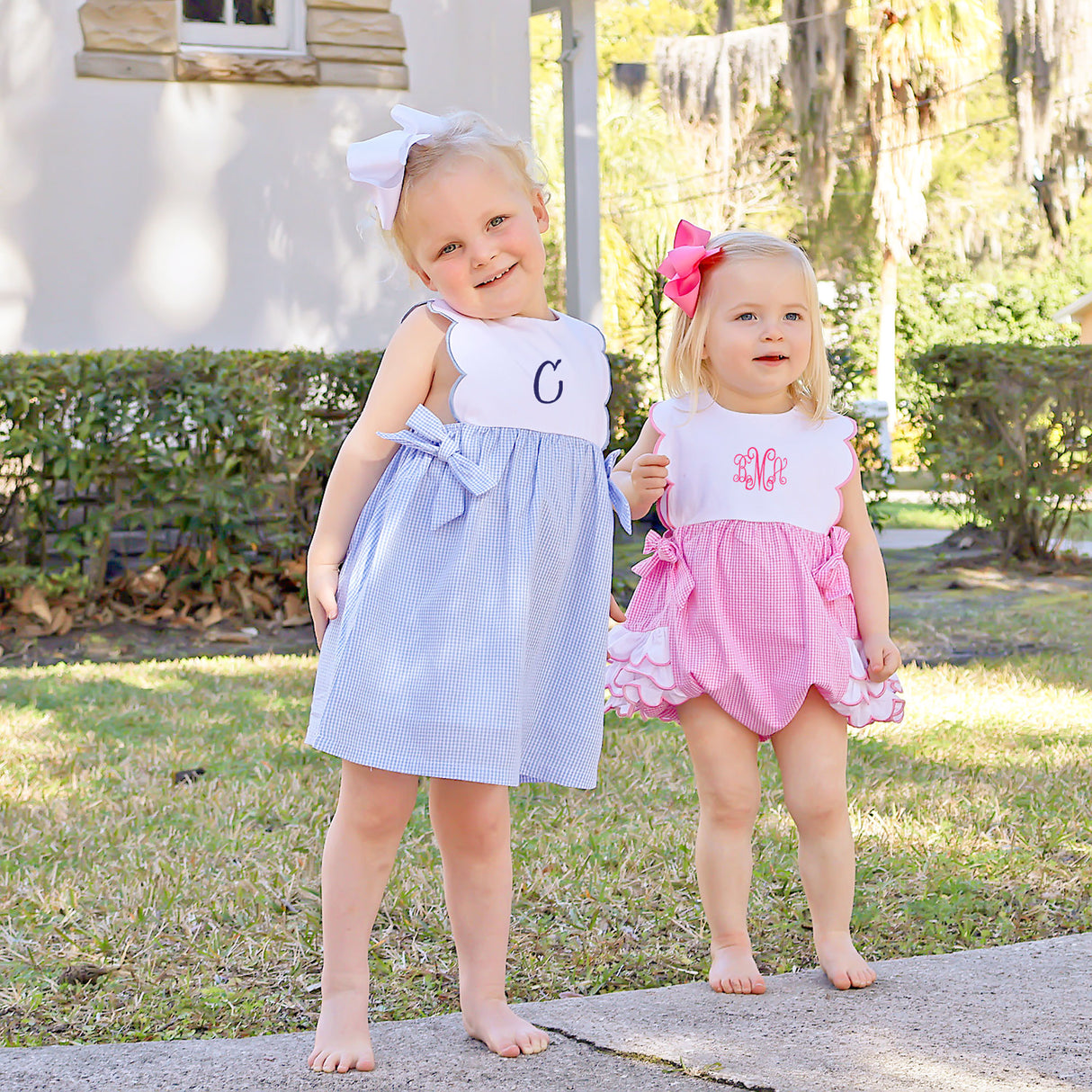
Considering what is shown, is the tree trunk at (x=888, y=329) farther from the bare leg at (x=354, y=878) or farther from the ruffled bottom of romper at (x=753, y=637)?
the bare leg at (x=354, y=878)

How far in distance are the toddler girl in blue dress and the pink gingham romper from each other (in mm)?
280

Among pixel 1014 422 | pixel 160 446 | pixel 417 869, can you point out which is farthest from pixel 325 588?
pixel 1014 422

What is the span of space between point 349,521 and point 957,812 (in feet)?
6.41

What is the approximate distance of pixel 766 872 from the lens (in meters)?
2.99

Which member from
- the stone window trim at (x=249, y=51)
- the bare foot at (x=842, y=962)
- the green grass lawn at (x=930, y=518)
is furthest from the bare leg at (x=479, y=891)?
the green grass lawn at (x=930, y=518)

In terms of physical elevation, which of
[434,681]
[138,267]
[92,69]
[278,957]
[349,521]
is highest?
[92,69]

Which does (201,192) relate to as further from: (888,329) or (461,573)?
(888,329)

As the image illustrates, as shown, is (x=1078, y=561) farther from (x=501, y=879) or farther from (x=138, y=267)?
(x=501, y=879)

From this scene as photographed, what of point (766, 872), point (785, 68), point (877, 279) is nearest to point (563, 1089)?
point (766, 872)

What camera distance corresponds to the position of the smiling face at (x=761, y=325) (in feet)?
7.93

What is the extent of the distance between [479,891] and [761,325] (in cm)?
112

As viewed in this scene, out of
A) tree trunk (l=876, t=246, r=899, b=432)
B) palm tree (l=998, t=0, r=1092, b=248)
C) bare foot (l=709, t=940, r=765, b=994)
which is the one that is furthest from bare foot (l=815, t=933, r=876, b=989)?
tree trunk (l=876, t=246, r=899, b=432)

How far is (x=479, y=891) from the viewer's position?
221 cm

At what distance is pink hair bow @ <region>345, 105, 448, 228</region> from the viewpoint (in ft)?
6.92
